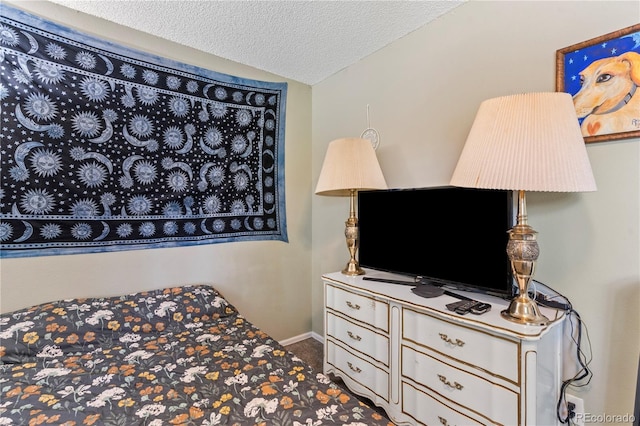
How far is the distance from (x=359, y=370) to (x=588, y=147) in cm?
162

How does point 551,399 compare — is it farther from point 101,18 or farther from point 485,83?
point 101,18

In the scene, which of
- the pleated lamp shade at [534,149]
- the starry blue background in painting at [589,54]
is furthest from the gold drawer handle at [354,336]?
the starry blue background in painting at [589,54]

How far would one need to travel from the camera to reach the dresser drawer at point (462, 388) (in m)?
1.13

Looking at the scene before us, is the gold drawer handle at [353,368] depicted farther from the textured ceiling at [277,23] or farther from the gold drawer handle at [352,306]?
the textured ceiling at [277,23]

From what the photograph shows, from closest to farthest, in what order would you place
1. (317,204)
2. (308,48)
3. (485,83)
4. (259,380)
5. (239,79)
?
(259,380)
(485,83)
(308,48)
(239,79)
(317,204)

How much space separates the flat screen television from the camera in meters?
1.35

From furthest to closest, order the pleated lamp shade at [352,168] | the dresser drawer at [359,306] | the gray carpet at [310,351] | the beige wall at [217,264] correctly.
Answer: the gray carpet at [310,351] → the pleated lamp shade at [352,168] → the beige wall at [217,264] → the dresser drawer at [359,306]

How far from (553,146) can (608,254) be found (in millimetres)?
602

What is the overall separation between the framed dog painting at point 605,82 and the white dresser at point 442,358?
812 millimetres

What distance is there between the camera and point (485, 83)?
1.63 m

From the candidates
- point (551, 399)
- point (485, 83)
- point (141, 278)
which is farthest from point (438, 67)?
point (141, 278)

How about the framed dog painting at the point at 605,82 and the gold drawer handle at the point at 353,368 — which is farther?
the gold drawer handle at the point at 353,368

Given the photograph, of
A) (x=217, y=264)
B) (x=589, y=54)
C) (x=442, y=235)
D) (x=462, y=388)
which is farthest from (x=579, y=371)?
(x=217, y=264)

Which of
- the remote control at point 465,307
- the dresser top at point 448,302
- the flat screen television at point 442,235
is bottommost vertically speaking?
the dresser top at point 448,302
